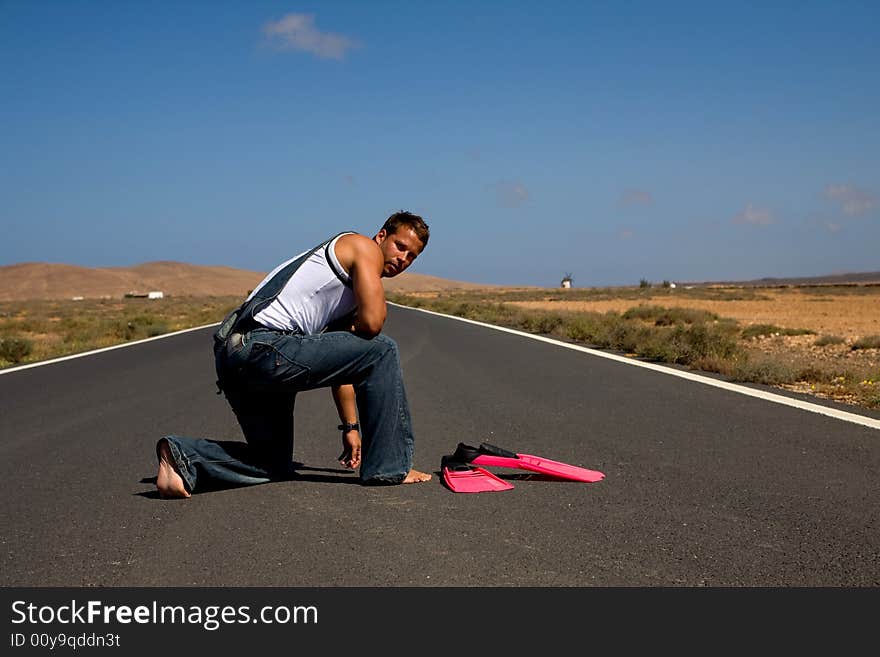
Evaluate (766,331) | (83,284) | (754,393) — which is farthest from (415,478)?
(83,284)

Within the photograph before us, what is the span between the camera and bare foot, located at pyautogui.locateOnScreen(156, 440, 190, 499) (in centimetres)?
523

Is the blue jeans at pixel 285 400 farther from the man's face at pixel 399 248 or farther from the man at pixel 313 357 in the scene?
the man's face at pixel 399 248

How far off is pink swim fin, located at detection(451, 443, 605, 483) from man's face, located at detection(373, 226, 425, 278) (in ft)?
3.89

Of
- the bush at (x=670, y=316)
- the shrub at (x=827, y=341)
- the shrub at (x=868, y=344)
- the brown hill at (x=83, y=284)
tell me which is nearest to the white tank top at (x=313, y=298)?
the shrub at (x=868, y=344)

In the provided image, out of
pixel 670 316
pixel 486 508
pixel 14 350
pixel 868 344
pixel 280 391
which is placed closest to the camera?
pixel 486 508

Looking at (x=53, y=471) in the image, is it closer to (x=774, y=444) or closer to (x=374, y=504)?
(x=374, y=504)

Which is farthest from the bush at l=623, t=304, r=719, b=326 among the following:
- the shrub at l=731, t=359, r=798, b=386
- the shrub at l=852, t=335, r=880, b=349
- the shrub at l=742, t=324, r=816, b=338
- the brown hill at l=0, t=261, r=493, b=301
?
the brown hill at l=0, t=261, r=493, b=301

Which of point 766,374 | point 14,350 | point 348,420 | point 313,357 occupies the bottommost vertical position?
point 14,350

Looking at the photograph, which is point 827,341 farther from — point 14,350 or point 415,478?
point 14,350

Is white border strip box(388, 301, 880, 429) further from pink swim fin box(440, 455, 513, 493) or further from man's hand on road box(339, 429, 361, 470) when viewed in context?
man's hand on road box(339, 429, 361, 470)

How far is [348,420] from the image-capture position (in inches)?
233

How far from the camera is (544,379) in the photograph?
11.9m

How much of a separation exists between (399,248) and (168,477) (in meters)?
1.85

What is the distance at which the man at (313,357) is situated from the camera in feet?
16.8
